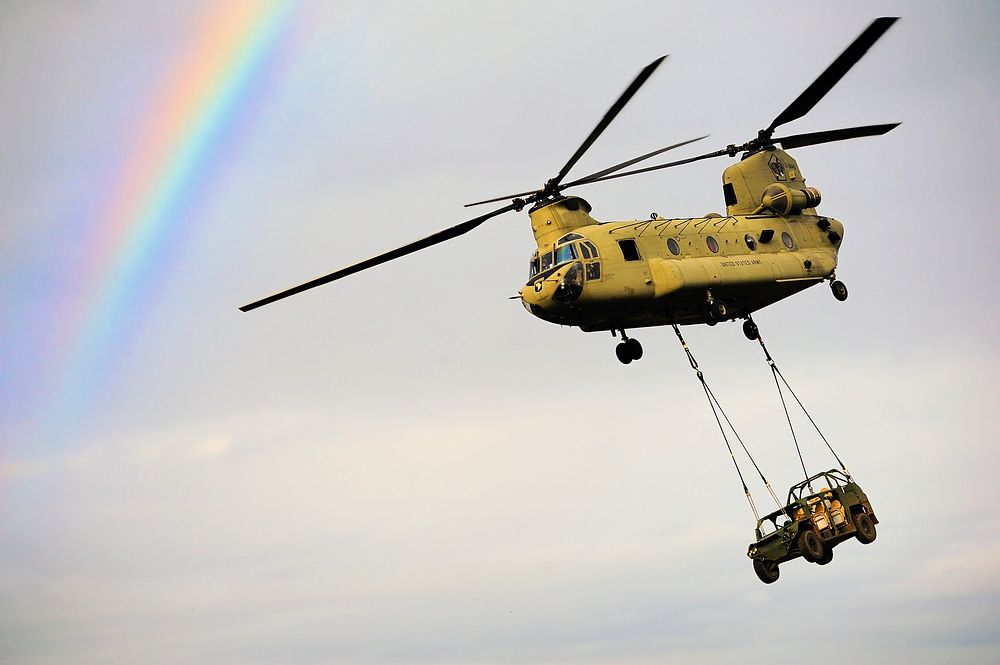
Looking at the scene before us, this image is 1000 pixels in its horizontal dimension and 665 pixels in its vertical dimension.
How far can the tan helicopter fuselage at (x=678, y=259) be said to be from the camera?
44.3 meters

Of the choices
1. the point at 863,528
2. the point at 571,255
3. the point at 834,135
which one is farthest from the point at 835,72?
the point at 863,528

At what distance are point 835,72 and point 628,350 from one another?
11.3 metres

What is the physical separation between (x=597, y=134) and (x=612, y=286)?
4.71m

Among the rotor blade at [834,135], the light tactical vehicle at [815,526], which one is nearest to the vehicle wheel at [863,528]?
the light tactical vehicle at [815,526]

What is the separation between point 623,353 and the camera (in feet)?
159

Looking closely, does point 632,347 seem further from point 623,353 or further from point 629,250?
point 629,250

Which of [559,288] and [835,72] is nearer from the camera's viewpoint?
[559,288]

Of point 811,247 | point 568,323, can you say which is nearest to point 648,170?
point 568,323

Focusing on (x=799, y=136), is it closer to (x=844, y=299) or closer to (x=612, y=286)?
(x=844, y=299)

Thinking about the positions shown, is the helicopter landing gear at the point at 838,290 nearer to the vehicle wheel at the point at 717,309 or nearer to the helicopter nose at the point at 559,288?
the vehicle wheel at the point at 717,309

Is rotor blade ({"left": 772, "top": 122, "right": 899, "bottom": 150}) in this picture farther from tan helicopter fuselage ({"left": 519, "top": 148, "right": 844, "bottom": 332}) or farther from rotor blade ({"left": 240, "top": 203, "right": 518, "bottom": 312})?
rotor blade ({"left": 240, "top": 203, "right": 518, "bottom": 312})

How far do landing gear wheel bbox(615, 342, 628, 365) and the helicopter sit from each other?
34mm

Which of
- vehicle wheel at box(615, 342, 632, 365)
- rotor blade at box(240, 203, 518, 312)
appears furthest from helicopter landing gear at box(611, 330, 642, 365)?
rotor blade at box(240, 203, 518, 312)

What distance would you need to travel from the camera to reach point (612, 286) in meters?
44.3
